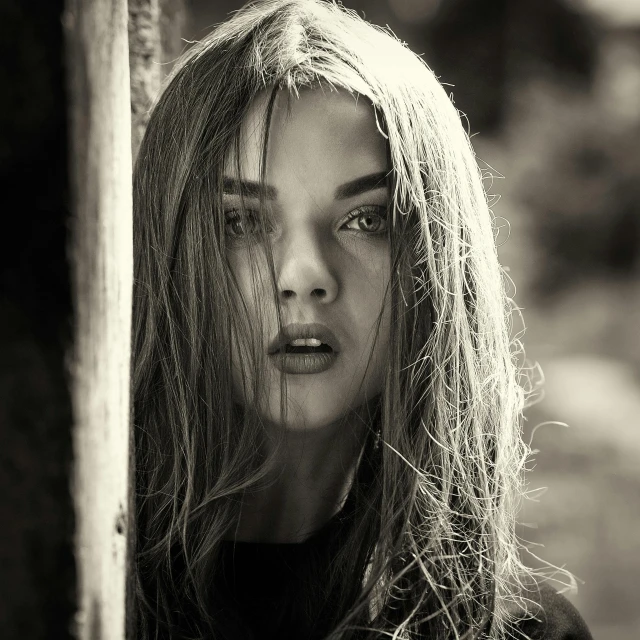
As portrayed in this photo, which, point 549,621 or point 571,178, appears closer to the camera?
point 549,621

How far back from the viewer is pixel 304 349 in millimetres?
927

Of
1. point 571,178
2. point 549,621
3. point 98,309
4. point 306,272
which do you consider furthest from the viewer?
point 571,178

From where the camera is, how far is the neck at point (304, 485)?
101 cm

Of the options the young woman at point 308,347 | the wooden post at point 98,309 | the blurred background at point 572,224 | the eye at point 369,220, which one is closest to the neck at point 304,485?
the young woman at point 308,347

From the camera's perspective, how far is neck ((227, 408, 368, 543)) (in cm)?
101

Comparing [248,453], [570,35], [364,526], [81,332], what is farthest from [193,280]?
[570,35]

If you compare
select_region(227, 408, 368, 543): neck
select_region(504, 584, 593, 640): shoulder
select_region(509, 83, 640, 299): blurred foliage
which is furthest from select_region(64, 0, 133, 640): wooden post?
select_region(509, 83, 640, 299): blurred foliage

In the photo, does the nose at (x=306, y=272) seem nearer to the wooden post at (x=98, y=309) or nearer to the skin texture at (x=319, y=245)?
the skin texture at (x=319, y=245)

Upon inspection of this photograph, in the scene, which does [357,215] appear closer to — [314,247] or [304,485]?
[314,247]

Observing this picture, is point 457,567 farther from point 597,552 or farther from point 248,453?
point 597,552

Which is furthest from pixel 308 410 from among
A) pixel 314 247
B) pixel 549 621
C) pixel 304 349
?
pixel 549 621

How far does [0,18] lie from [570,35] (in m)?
2.54

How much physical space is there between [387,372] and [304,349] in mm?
112

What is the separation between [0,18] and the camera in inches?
14.1
